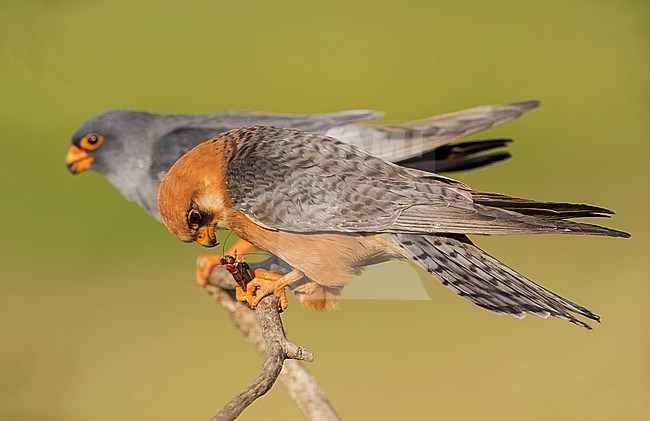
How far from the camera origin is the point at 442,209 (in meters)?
1.33

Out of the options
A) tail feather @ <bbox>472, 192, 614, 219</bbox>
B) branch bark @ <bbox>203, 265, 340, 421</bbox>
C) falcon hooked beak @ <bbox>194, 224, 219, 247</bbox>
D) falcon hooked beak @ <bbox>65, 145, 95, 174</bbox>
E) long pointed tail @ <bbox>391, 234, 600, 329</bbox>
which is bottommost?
branch bark @ <bbox>203, 265, 340, 421</bbox>

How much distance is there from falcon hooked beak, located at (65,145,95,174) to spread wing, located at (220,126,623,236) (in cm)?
89

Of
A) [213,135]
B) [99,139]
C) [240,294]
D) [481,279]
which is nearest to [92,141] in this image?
[99,139]

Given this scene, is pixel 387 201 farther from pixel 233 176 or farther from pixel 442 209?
pixel 233 176

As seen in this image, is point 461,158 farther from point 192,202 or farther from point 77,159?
point 77,159

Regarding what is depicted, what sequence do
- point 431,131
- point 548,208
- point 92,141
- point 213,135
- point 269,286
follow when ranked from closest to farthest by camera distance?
point 548,208 → point 269,286 → point 431,131 → point 213,135 → point 92,141

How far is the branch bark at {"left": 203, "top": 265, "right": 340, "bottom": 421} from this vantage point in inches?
47.8

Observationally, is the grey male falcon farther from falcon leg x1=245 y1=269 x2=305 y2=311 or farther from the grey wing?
falcon leg x1=245 y1=269 x2=305 y2=311

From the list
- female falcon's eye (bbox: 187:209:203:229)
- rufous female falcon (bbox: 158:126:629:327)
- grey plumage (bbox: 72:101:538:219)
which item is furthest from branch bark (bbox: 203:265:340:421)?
grey plumage (bbox: 72:101:538:219)

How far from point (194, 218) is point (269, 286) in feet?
0.87

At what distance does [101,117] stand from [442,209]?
1349 mm

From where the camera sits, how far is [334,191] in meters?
1.43

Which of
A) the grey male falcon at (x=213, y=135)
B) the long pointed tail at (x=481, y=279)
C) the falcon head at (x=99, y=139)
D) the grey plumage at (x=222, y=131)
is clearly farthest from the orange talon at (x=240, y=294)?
the falcon head at (x=99, y=139)

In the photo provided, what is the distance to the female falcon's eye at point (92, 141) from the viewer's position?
88.7 inches
